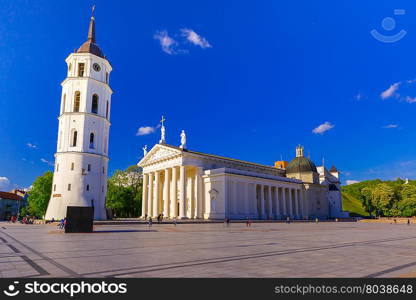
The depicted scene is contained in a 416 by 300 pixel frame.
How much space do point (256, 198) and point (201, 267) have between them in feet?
194

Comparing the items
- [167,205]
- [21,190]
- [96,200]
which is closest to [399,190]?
[167,205]

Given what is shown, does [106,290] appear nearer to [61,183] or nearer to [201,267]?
[201,267]

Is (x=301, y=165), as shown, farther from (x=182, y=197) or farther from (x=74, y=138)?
(x=74, y=138)

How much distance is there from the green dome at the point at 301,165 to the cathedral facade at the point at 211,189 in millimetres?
7822

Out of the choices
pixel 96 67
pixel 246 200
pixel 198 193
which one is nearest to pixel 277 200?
pixel 246 200

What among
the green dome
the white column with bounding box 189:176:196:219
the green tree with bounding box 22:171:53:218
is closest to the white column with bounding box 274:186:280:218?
Answer: the white column with bounding box 189:176:196:219

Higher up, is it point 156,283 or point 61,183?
point 61,183

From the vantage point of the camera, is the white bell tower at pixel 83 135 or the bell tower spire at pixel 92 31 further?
the bell tower spire at pixel 92 31

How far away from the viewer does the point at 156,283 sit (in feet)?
19.7

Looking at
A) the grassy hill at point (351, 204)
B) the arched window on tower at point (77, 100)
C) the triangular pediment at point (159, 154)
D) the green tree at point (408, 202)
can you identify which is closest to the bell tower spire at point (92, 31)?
the arched window on tower at point (77, 100)

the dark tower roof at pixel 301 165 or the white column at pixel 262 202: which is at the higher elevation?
the dark tower roof at pixel 301 165

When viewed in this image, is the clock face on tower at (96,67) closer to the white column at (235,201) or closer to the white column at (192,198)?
the white column at (192,198)

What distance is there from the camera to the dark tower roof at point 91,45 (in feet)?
149

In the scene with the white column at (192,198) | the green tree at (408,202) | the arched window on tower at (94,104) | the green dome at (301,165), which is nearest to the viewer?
the arched window on tower at (94,104)
